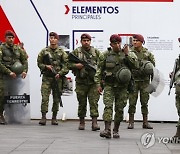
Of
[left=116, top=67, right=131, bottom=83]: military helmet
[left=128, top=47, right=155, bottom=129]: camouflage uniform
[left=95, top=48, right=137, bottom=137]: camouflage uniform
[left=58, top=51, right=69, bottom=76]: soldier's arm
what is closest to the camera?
[left=116, top=67, right=131, bottom=83]: military helmet

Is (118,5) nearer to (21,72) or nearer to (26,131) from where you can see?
(21,72)

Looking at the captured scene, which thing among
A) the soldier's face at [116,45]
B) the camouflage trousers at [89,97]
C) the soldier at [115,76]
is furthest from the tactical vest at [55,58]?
the soldier's face at [116,45]

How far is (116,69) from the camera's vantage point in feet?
33.3

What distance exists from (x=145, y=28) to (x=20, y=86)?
326 cm

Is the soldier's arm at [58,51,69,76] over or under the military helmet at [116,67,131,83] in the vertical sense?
over

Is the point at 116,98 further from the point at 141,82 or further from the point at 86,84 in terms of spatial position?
the point at 141,82

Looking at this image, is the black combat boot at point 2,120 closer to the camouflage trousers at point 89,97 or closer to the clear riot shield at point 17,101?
the clear riot shield at point 17,101

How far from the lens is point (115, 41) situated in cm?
1012

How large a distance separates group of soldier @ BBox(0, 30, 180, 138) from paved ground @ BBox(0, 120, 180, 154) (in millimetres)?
376

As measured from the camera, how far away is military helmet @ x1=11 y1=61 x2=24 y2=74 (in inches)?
504

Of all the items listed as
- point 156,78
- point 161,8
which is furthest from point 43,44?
point 156,78

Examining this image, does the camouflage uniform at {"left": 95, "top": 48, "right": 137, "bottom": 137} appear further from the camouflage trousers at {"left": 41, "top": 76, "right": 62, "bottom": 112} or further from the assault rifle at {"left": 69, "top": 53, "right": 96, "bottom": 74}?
the camouflage trousers at {"left": 41, "top": 76, "right": 62, "bottom": 112}

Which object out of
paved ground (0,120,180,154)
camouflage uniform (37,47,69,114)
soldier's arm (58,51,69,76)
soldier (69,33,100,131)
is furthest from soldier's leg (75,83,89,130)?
camouflage uniform (37,47,69,114)

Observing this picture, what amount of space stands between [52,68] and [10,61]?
0.92 metres
